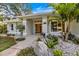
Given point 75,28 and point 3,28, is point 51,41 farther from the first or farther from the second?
point 3,28

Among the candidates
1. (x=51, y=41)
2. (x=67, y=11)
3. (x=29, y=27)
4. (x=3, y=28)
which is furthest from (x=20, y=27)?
(x=67, y=11)

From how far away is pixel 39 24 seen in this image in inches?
199

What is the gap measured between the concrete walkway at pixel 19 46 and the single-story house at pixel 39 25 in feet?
0.35

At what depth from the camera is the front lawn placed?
5.01 meters

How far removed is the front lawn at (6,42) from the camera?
5.01 metres

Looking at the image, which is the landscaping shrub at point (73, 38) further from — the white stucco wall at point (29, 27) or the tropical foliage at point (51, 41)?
the white stucco wall at point (29, 27)

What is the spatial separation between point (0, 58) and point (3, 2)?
3.82 ft

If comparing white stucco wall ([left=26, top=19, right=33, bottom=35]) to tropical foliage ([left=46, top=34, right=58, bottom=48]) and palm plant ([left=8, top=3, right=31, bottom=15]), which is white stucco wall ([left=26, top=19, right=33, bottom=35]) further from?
tropical foliage ([left=46, top=34, right=58, bottom=48])

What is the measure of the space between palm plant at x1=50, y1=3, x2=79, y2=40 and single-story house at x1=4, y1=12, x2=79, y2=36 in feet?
0.29

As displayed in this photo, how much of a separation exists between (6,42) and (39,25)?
2.55 ft

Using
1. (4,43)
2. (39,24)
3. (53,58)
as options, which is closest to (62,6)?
(39,24)

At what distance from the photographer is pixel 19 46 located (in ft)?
16.5

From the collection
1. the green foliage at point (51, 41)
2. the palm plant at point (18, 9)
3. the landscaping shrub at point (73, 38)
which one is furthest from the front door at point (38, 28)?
the landscaping shrub at point (73, 38)

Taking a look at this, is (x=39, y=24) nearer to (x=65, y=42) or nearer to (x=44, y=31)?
(x=44, y=31)
